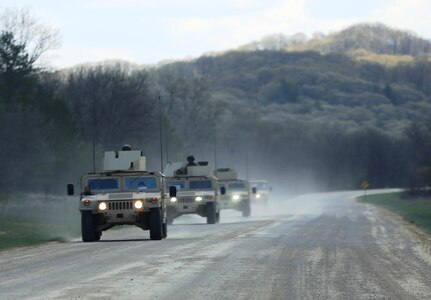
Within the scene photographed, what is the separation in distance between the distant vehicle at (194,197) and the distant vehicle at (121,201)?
35.9 ft

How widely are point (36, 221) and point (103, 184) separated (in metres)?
13.1

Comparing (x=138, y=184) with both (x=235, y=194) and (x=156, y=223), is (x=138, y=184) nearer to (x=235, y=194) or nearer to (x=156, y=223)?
(x=156, y=223)

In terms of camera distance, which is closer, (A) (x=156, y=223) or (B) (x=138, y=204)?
(B) (x=138, y=204)

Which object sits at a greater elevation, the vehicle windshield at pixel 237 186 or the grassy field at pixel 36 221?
the vehicle windshield at pixel 237 186

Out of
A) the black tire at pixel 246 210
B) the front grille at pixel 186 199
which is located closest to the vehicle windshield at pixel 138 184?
the front grille at pixel 186 199

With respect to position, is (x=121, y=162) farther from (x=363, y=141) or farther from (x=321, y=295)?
(x=363, y=141)

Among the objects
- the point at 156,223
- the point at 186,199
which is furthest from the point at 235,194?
the point at 156,223

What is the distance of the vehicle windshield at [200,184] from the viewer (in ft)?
141

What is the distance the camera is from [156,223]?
2930cm

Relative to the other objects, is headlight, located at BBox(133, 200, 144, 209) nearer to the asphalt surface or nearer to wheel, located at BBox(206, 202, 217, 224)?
the asphalt surface

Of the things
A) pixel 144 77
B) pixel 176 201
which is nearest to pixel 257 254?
pixel 176 201

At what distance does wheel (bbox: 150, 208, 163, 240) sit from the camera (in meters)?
29.2

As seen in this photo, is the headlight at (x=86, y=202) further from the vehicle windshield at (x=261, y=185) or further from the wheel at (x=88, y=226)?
the vehicle windshield at (x=261, y=185)

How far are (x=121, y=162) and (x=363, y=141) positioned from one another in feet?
477
